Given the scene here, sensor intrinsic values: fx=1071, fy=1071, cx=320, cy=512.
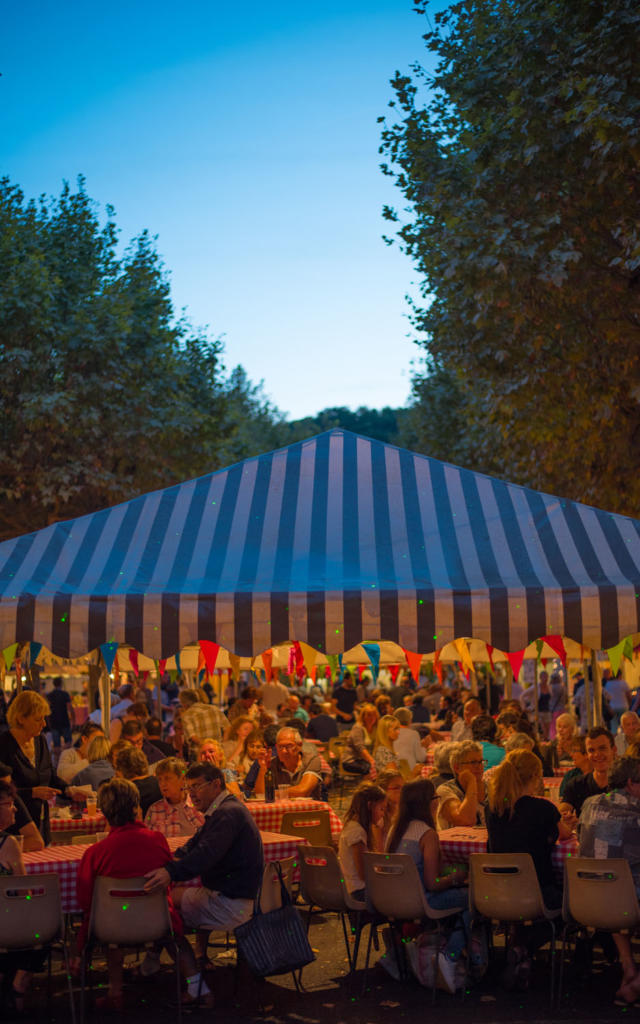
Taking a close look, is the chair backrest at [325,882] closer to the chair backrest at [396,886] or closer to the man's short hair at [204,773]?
the chair backrest at [396,886]

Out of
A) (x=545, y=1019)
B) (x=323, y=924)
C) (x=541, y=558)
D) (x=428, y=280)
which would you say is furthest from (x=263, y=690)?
(x=545, y=1019)

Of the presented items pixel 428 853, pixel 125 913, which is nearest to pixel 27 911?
pixel 125 913

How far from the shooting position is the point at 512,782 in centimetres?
662

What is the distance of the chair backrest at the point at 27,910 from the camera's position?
5895 millimetres

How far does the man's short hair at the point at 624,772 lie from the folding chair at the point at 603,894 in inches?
22.0

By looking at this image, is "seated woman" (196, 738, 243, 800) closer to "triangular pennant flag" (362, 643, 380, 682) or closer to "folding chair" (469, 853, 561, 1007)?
"folding chair" (469, 853, 561, 1007)

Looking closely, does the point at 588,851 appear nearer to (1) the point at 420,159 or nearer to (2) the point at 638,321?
(2) the point at 638,321

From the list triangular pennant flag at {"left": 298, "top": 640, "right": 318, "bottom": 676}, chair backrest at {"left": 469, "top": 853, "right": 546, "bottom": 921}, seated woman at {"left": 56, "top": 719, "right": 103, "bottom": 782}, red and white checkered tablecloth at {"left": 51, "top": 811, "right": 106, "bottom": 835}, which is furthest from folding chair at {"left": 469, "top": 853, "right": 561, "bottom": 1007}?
triangular pennant flag at {"left": 298, "top": 640, "right": 318, "bottom": 676}

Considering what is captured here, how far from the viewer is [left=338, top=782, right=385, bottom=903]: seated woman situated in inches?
272

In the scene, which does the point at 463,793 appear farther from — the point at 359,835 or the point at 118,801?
the point at 118,801

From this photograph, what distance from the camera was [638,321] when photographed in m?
13.6

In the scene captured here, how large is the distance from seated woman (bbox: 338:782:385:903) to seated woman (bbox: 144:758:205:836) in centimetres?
141

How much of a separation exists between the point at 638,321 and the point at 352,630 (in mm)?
7908

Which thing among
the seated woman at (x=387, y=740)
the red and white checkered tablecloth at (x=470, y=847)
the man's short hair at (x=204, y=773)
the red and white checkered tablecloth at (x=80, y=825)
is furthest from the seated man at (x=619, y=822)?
the seated woman at (x=387, y=740)
